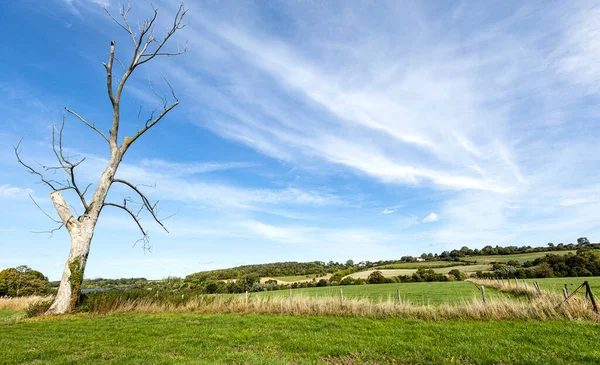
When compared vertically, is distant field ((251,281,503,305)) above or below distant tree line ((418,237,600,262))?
below

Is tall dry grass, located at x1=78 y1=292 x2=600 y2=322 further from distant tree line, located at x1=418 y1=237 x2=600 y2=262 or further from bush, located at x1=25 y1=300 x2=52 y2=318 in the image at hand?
distant tree line, located at x1=418 y1=237 x2=600 y2=262

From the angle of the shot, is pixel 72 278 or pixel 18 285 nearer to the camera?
pixel 72 278

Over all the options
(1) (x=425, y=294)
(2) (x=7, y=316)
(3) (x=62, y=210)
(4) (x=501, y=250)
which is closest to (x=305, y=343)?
(3) (x=62, y=210)

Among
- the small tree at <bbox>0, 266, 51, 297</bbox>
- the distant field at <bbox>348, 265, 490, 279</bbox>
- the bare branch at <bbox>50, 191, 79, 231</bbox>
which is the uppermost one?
the bare branch at <bbox>50, 191, 79, 231</bbox>

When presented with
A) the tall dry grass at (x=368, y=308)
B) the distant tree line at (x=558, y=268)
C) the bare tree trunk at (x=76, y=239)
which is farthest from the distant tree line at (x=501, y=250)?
the bare tree trunk at (x=76, y=239)

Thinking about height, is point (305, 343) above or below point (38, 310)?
below

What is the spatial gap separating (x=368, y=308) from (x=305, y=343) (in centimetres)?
794

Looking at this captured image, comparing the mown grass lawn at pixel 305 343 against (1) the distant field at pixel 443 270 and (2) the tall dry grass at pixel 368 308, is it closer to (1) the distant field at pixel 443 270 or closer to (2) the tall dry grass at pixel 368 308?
(2) the tall dry grass at pixel 368 308

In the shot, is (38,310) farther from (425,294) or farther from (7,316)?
(425,294)

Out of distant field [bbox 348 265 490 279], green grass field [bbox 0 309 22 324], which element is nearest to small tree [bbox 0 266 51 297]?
green grass field [bbox 0 309 22 324]

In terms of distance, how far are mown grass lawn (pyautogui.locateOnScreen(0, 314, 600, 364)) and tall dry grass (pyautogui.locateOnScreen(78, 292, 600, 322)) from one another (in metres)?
1.27

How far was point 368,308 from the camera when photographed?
640 inches

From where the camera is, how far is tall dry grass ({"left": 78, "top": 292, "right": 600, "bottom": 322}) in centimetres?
1342

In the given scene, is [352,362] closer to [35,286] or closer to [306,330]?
[306,330]
